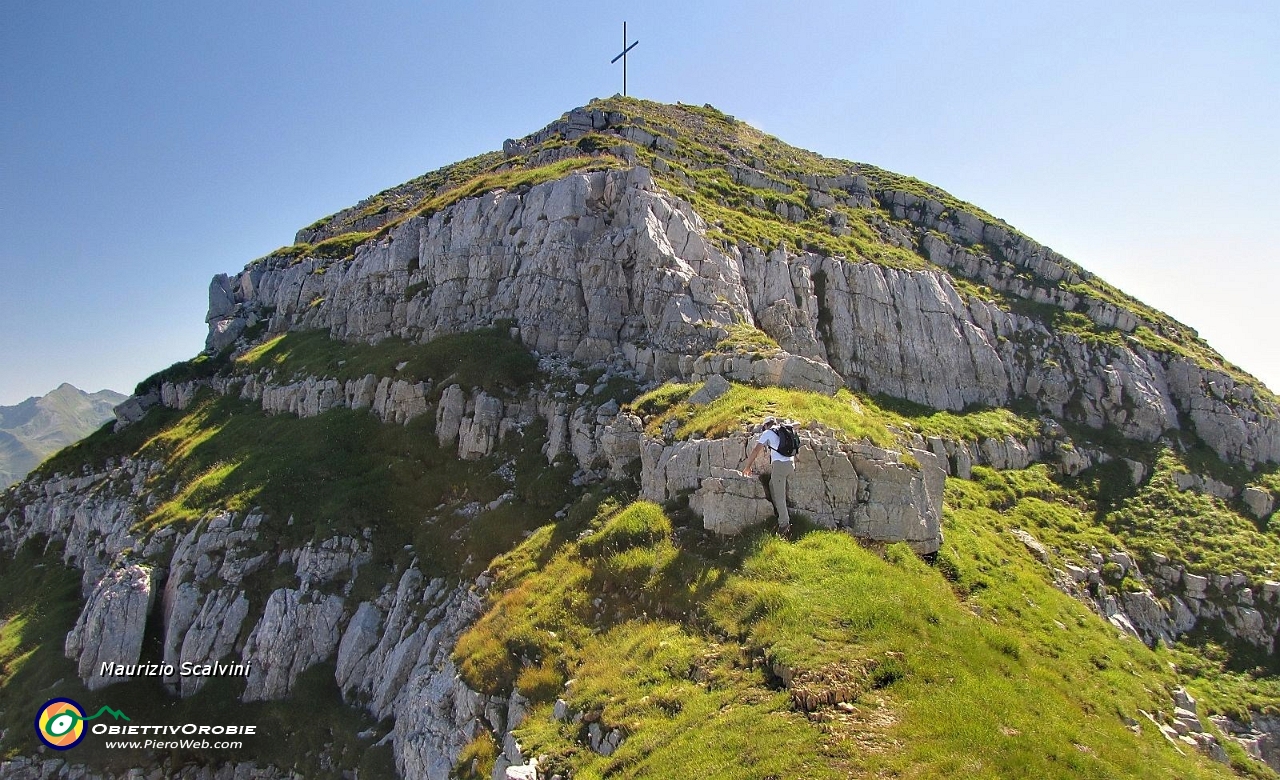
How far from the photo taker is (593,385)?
2791 cm

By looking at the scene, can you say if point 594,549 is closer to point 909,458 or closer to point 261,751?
point 909,458

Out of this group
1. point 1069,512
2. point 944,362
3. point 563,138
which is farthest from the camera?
point 563,138

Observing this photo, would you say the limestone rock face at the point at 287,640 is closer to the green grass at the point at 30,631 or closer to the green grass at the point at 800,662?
the green grass at the point at 30,631

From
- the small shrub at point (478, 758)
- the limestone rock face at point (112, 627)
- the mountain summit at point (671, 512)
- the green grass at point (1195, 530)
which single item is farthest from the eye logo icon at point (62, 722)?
the green grass at point (1195, 530)

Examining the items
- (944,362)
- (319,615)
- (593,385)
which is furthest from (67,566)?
(944,362)

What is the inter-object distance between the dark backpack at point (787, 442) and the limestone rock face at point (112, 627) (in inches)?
1102

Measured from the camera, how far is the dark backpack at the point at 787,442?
17094 millimetres

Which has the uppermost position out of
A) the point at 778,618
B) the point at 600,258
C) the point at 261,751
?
the point at 600,258

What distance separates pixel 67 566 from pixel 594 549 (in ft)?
119

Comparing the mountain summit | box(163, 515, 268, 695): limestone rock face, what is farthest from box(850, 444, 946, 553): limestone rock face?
box(163, 515, 268, 695): limestone rock face

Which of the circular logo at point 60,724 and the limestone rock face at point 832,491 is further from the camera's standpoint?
the circular logo at point 60,724

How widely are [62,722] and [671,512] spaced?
2520 centimetres

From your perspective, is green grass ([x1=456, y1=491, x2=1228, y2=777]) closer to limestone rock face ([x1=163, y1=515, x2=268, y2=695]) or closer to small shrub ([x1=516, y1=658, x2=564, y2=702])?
small shrub ([x1=516, y1=658, x2=564, y2=702])

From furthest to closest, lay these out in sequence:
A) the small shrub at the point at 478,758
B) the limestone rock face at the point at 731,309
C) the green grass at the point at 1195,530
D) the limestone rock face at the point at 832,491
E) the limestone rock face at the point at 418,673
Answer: the limestone rock face at the point at 731,309
the green grass at the point at 1195,530
the limestone rock face at the point at 832,491
the limestone rock face at the point at 418,673
the small shrub at the point at 478,758
